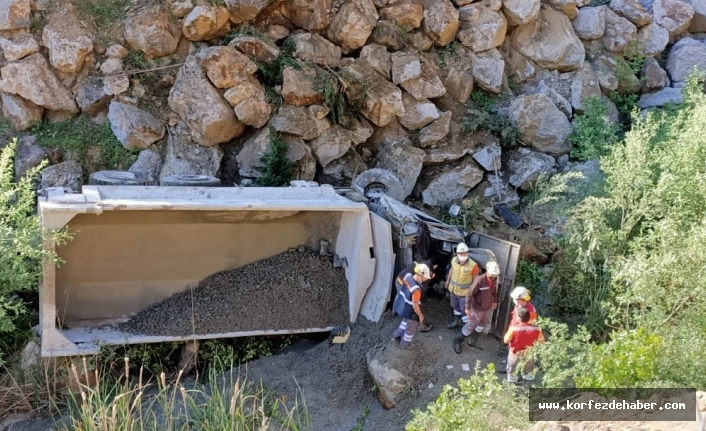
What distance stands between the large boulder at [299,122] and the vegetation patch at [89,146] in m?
2.24

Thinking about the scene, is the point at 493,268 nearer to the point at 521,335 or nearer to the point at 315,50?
the point at 521,335

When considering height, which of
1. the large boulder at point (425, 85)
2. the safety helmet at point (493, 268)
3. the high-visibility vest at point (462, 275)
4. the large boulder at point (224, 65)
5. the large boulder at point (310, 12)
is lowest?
the high-visibility vest at point (462, 275)

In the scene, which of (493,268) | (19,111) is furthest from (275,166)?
(493,268)

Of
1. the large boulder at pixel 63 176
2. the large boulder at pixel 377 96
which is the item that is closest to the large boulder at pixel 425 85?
the large boulder at pixel 377 96

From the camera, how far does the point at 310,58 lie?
34.0 feet

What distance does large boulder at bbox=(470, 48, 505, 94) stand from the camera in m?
11.3

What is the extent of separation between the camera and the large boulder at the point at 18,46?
32.0 feet

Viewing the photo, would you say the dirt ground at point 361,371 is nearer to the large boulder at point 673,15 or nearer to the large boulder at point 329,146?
the large boulder at point 329,146

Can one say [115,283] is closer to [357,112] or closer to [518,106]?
[357,112]

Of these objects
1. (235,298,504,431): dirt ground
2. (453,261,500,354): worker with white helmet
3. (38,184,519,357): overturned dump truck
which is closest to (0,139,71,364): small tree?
(38,184,519,357): overturned dump truck

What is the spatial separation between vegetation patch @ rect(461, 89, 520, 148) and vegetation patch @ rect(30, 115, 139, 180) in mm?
5429

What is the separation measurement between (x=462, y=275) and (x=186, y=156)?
481cm

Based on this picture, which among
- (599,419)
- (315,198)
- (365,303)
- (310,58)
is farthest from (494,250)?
Result: (310,58)

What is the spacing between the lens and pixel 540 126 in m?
10.9
